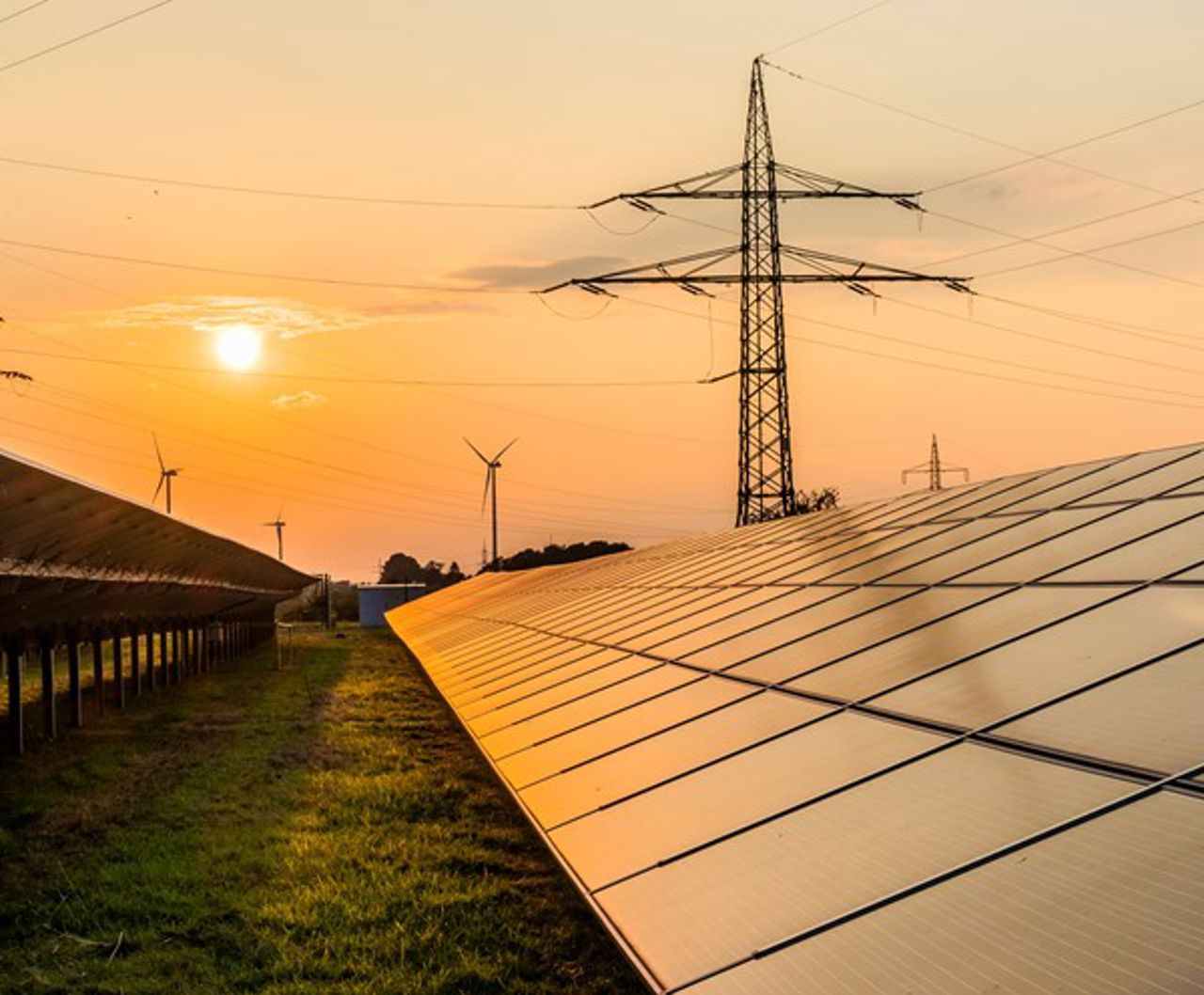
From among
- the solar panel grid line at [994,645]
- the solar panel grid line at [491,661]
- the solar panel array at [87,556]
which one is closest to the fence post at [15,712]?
the solar panel array at [87,556]

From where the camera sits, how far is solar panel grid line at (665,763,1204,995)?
6.39 metres

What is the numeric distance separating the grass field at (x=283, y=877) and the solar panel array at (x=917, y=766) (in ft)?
4.37

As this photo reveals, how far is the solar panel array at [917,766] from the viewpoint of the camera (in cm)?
576

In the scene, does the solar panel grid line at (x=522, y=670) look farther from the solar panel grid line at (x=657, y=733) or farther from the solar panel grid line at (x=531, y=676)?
the solar panel grid line at (x=657, y=733)

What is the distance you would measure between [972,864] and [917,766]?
1734 mm

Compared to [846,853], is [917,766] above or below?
above

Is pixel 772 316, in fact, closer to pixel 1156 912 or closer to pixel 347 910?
pixel 347 910

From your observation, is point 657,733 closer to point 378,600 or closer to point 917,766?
point 917,766

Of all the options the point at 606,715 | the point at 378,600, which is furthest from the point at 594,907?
the point at 378,600

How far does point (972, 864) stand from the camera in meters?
6.43

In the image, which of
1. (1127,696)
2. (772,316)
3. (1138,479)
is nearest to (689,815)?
(1127,696)

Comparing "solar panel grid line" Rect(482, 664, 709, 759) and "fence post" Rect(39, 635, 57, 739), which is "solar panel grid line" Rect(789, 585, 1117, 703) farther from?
"fence post" Rect(39, 635, 57, 739)

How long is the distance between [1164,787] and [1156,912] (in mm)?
1259

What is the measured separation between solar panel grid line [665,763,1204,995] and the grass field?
14.8ft
